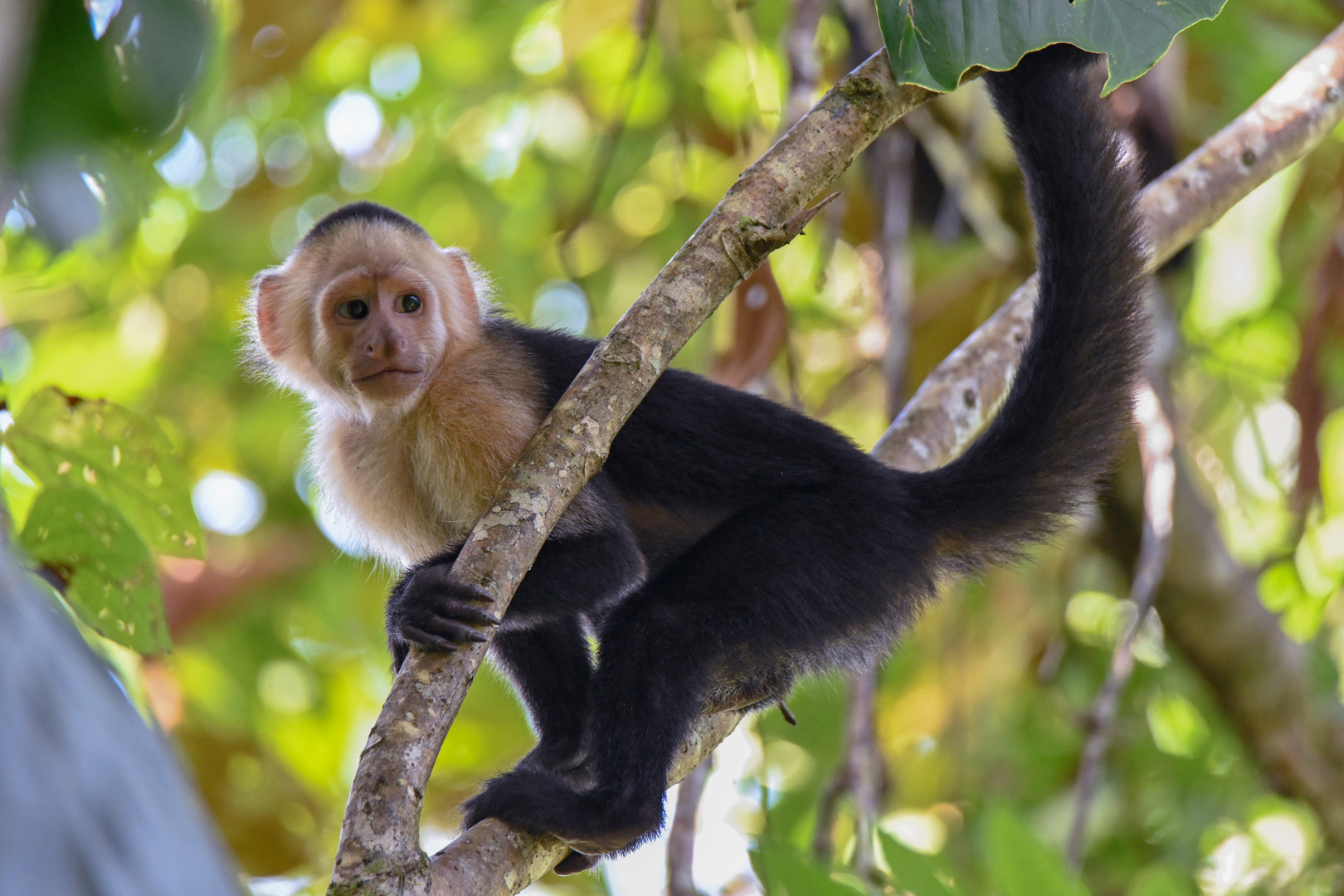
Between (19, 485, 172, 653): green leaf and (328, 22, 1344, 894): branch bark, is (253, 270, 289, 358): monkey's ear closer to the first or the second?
(19, 485, 172, 653): green leaf

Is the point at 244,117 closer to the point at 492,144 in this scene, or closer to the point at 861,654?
the point at 492,144

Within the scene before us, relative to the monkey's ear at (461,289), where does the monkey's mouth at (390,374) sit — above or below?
below

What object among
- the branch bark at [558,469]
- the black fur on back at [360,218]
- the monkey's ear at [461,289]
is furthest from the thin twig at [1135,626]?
the black fur on back at [360,218]

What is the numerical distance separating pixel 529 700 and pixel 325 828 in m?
2.19

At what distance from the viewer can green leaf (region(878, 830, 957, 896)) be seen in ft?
8.55

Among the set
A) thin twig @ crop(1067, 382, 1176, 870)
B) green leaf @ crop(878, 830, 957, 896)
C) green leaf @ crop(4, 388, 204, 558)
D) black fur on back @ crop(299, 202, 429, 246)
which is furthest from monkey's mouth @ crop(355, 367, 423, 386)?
thin twig @ crop(1067, 382, 1176, 870)

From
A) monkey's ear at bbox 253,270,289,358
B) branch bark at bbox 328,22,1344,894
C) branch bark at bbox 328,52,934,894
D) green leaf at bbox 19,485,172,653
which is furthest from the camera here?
monkey's ear at bbox 253,270,289,358

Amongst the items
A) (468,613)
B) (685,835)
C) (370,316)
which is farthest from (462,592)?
(370,316)

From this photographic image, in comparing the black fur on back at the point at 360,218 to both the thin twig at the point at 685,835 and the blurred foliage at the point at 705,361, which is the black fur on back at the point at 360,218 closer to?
the blurred foliage at the point at 705,361

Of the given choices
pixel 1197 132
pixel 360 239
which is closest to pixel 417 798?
pixel 360 239

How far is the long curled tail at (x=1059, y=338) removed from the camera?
2.59 m

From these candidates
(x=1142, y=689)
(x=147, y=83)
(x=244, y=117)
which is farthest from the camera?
(x=244, y=117)

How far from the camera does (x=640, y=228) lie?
6.21 metres

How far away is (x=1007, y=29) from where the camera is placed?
219 cm
